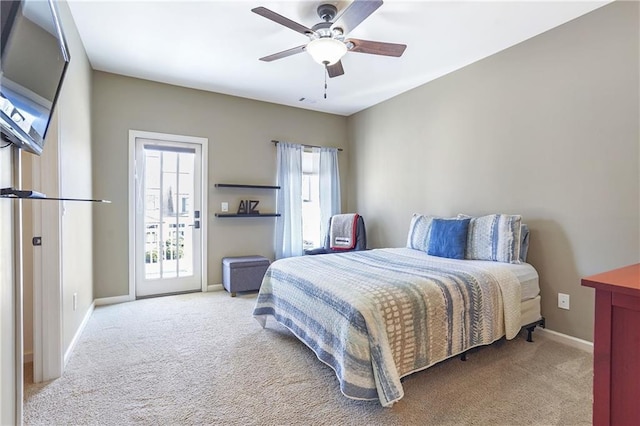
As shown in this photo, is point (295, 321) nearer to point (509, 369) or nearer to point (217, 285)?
point (509, 369)

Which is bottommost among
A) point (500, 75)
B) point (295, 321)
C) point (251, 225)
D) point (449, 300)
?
point (295, 321)

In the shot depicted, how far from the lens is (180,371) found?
216 centimetres

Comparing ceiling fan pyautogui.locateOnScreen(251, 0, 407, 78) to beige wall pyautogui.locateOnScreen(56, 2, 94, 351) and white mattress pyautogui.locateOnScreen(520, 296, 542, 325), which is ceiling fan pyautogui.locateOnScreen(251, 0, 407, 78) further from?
white mattress pyautogui.locateOnScreen(520, 296, 542, 325)

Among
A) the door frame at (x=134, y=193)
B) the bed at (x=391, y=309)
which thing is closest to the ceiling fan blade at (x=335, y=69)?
the bed at (x=391, y=309)

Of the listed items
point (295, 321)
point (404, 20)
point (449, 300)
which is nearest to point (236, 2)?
point (404, 20)

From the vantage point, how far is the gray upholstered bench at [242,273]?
3900 mm

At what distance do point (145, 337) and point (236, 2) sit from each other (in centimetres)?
280

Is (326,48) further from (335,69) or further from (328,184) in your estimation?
(328,184)

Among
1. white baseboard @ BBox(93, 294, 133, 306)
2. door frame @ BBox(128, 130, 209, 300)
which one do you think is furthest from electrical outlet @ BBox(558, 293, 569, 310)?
white baseboard @ BBox(93, 294, 133, 306)

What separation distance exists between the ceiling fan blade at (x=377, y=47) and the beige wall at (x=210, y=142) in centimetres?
236

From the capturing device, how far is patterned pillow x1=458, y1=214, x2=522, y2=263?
105 inches

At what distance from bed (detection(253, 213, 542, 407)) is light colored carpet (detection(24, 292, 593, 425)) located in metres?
0.17

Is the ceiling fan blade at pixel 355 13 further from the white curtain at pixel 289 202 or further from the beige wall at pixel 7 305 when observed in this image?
the white curtain at pixel 289 202

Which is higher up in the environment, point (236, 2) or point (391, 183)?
point (236, 2)
